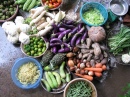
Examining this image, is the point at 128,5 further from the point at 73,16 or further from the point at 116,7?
the point at 73,16

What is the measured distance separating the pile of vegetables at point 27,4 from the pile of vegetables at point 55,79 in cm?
82

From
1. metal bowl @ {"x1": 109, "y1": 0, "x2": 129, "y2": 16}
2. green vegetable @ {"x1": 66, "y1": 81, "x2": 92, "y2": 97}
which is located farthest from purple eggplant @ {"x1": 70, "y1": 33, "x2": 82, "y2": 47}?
metal bowl @ {"x1": 109, "y1": 0, "x2": 129, "y2": 16}

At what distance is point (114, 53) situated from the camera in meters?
2.74

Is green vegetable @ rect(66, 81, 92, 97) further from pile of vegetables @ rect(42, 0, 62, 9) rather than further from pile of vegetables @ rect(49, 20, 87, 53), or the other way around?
pile of vegetables @ rect(42, 0, 62, 9)

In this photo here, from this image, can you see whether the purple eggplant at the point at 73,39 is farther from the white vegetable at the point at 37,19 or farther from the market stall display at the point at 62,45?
the white vegetable at the point at 37,19

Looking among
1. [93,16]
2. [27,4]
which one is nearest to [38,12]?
[27,4]

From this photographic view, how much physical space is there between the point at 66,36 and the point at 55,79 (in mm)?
502

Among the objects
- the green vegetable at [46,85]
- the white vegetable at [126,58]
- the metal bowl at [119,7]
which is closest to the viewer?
the green vegetable at [46,85]

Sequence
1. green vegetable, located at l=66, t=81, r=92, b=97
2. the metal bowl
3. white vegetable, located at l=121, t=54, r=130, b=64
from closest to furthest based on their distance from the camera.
A: green vegetable, located at l=66, t=81, r=92, b=97
white vegetable, located at l=121, t=54, r=130, b=64
the metal bowl

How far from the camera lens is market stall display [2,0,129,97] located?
102 inches

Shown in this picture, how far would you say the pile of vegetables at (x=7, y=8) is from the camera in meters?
2.83

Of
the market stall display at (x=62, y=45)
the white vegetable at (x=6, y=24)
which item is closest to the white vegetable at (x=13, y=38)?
the market stall display at (x=62, y=45)

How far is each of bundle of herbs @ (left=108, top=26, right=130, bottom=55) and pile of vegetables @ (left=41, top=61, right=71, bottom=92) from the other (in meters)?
0.60

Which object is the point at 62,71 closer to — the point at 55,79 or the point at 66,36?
the point at 55,79
